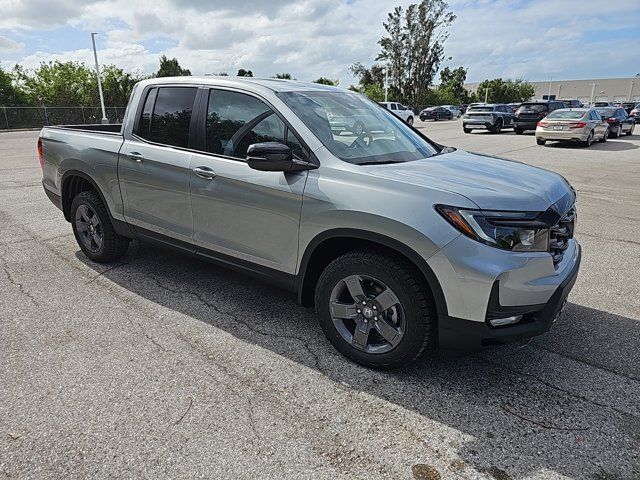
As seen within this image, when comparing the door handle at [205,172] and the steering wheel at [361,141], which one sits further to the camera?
the door handle at [205,172]

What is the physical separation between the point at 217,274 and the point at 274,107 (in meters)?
2.00

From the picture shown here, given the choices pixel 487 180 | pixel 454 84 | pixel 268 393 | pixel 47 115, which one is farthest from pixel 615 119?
pixel 454 84

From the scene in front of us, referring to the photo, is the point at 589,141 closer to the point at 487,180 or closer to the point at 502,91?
the point at 487,180

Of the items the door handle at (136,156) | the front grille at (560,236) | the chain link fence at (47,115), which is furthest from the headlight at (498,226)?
the chain link fence at (47,115)

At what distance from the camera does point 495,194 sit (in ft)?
9.01

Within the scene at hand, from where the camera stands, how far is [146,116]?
431 cm

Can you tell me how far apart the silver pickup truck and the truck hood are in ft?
0.04

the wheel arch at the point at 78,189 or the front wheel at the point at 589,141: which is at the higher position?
the wheel arch at the point at 78,189

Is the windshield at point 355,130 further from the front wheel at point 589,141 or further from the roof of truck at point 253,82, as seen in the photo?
the front wheel at point 589,141

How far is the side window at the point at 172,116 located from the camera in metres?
3.96

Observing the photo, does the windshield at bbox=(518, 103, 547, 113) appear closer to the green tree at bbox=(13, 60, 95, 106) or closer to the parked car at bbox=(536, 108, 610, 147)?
the parked car at bbox=(536, 108, 610, 147)

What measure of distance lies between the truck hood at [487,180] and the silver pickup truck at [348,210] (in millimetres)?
13

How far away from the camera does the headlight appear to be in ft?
8.54

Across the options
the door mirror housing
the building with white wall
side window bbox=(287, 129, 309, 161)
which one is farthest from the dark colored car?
the building with white wall
